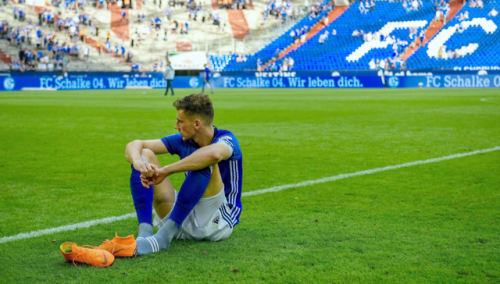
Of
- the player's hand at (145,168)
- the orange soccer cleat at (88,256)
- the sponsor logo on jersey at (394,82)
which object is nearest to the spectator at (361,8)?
the sponsor logo on jersey at (394,82)

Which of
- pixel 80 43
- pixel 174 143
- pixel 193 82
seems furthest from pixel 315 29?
pixel 174 143

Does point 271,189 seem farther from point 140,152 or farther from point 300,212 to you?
point 140,152

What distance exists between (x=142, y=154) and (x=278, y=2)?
177ft

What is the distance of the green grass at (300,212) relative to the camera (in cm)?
332

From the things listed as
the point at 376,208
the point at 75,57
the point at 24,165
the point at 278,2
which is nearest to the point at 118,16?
the point at 75,57

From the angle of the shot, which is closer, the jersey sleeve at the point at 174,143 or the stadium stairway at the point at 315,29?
the jersey sleeve at the point at 174,143

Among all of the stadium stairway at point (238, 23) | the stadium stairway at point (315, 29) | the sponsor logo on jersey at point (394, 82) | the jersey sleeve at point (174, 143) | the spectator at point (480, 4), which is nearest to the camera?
the jersey sleeve at point (174, 143)

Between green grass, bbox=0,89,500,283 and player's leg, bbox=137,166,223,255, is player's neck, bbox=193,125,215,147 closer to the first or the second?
player's leg, bbox=137,166,223,255

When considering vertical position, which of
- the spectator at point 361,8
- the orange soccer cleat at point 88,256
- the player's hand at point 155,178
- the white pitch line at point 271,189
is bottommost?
the white pitch line at point 271,189

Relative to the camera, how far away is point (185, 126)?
3885 millimetres

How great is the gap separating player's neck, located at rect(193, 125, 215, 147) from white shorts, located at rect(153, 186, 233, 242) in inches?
14.2

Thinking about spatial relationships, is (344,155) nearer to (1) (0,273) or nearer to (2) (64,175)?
(2) (64,175)

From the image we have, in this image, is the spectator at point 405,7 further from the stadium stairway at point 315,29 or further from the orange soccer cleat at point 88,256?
the orange soccer cleat at point 88,256

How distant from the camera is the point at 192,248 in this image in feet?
12.6
